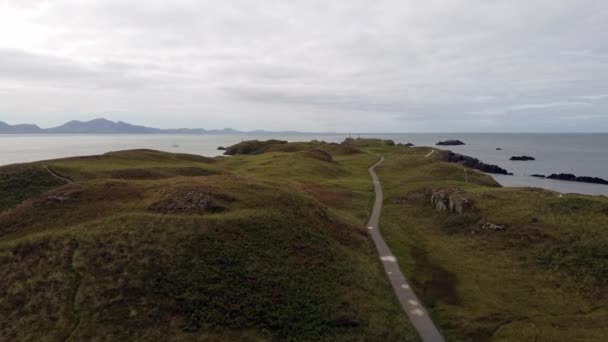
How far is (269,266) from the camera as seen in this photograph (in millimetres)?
29781

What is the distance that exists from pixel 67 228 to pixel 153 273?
1224 centimetres

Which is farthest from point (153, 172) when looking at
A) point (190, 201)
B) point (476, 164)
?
point (476, 164)

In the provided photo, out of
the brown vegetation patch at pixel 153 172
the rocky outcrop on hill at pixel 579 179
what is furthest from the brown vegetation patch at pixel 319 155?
the rocky outcrop on hill at pixel 579 179

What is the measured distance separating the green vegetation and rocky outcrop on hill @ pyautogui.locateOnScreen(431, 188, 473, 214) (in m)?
0.83

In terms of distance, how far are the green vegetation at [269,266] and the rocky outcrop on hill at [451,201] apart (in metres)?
0.83

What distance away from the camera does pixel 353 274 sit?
31.0 m

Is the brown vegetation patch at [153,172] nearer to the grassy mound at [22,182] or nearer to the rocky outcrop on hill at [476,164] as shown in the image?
the grassy mound at [22,182]

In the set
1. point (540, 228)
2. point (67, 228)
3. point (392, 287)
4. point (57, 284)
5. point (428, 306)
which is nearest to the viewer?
point (57, 284)

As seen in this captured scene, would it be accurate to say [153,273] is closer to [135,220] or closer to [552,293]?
[135,220]

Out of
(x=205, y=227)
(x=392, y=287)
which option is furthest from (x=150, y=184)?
(x=392, y=287)

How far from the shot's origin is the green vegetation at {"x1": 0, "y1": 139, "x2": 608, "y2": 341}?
2411 cm

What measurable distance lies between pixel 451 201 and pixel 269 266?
107 ft

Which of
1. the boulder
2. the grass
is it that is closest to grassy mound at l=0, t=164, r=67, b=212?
the grass

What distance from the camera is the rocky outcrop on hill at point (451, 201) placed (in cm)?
4991
